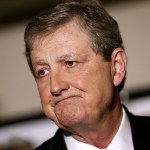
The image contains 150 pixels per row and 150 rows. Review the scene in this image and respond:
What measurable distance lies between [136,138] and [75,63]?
367mm

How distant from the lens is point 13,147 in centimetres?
302

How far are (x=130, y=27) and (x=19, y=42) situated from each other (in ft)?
3.08

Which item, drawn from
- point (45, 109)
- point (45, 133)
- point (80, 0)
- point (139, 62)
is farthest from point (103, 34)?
point (139, 62)

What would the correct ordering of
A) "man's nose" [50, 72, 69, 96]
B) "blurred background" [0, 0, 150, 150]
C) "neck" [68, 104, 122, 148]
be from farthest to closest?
"blurred background" [0, 0, 150, 150] → "neck" [68, 104, 122, 148] → "man's nose" [50, 72, 69, 96]

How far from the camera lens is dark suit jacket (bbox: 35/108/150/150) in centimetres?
147

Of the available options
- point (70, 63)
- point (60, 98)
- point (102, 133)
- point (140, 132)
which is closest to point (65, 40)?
point (70, 63)

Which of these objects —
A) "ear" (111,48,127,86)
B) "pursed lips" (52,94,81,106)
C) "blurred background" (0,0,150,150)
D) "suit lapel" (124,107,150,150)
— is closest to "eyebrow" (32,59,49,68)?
→ "pursed lips" (52,94,81,106)

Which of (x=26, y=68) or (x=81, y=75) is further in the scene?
(x=26, y=68)

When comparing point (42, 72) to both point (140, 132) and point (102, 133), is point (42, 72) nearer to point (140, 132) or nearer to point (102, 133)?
point (102, 133)

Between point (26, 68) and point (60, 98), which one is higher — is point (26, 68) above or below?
below

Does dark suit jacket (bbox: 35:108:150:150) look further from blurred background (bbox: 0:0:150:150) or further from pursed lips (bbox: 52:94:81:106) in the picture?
blurred background (bbox: 0:0:150:150)

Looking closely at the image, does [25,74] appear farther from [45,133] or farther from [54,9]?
[54,9]

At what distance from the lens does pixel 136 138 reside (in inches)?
58.2

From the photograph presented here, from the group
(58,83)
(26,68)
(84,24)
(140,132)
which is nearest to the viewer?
(58,83)
